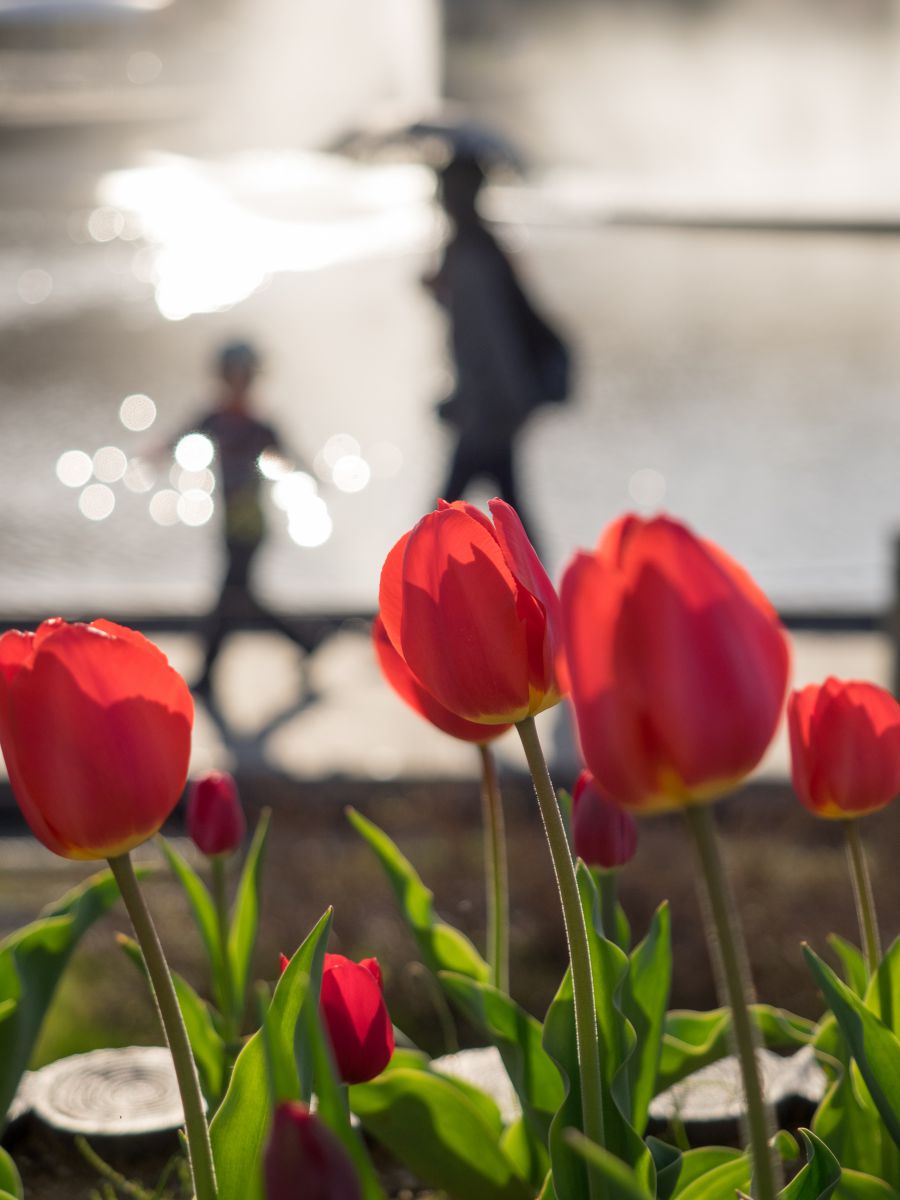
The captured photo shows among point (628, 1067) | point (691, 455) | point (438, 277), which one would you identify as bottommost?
point (691, 455)

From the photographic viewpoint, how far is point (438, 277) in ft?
14.4

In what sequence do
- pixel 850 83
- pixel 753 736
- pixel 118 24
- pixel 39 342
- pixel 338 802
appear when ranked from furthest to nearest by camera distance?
pixel 118 24 → pixel 850 83 → pixel 39 342 → pixel 338 802 → pixel 753 736

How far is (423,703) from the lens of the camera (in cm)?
88

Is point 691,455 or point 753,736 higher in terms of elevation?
point 753,736

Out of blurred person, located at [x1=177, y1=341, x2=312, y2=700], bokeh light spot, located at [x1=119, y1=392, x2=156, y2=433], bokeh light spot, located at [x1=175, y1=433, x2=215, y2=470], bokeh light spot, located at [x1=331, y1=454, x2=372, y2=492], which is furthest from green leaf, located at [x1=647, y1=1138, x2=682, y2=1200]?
bokeh light spot, located at [x1=119, y1=392, x2=156, y2=433]

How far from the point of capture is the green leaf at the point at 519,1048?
1047 millimetres

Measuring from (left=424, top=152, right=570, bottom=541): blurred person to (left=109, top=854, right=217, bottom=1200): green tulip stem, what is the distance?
3.47 meters

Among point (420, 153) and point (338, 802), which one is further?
point (420, 153)

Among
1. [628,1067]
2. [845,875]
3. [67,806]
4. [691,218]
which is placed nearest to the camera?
[67,806]

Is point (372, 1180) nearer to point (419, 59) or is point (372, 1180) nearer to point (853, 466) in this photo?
point (853, 466)

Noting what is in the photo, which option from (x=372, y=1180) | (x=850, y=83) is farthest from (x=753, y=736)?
(x=850, y=83)

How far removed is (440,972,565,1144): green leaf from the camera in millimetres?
1047

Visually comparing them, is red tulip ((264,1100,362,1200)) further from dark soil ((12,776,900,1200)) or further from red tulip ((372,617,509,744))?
dark soil ((12,776,900,1200))

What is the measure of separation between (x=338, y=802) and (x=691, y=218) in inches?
1336
